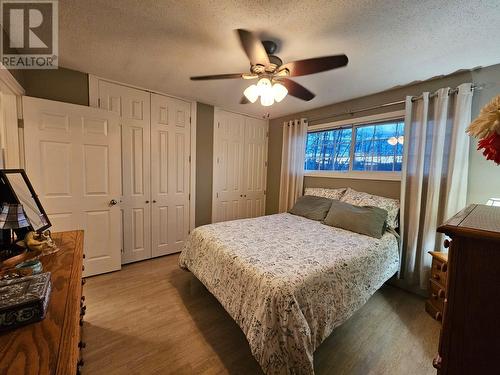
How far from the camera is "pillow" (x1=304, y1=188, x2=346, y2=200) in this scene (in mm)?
2906

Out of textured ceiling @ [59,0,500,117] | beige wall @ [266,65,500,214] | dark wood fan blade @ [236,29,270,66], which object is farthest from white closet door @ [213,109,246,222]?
dark wood fan blade @ [236,29,270,66]

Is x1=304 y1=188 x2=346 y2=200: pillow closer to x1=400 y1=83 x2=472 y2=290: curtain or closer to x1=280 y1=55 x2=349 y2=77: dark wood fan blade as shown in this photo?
x1=400 y1=83 x2=472 y2=290: curtain

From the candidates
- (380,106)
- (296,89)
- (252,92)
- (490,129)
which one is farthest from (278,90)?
(380,106)

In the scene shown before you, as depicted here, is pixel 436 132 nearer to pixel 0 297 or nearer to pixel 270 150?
pixel 270 150

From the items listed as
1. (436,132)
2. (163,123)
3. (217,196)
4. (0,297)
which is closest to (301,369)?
(0,297)

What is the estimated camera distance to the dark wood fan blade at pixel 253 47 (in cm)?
128

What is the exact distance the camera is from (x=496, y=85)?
190 cm

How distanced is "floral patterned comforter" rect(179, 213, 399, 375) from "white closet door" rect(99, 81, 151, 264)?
1045 millimetres

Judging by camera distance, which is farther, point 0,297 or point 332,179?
point 332,179

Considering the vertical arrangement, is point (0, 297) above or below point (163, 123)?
below

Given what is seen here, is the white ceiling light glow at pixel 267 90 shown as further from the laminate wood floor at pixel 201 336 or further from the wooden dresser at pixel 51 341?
the laminate wood floor at pixel 201 336

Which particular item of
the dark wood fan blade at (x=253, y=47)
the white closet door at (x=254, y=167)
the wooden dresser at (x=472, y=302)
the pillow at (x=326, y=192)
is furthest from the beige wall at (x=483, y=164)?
the white closet door at (x=254, y=167)

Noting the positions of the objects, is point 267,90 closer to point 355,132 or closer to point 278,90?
point 278,90

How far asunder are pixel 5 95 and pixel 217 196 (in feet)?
8.50
